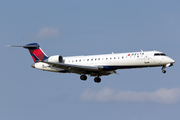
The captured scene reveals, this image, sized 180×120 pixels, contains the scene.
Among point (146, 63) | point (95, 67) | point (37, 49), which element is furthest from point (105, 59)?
point (37, 49)

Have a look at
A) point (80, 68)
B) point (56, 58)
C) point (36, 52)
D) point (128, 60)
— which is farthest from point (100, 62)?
point (36, 52)

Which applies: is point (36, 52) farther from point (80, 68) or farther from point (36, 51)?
point (80, 68)

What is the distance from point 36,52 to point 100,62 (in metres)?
9.97

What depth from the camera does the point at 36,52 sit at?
48906mm

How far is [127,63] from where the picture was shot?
41844mm

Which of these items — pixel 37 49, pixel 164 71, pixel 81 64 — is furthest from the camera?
pixel 37 49

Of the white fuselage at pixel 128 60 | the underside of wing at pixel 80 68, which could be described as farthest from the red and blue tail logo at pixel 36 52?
the white fuselage at pixel 128 60

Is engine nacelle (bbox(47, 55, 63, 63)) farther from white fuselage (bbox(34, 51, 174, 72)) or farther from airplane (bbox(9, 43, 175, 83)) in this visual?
white fuselage (bbox(34, 51, 174, 72))

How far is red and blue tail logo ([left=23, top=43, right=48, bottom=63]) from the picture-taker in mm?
48594

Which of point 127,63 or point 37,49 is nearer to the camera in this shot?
point 127,63

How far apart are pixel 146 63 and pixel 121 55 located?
303 centimetres

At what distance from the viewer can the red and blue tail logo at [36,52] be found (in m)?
48.6

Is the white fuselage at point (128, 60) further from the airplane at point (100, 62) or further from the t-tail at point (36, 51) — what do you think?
the t-tail at point (36, 51)

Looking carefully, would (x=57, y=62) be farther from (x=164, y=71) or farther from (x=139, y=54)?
(x=164, y=71)
